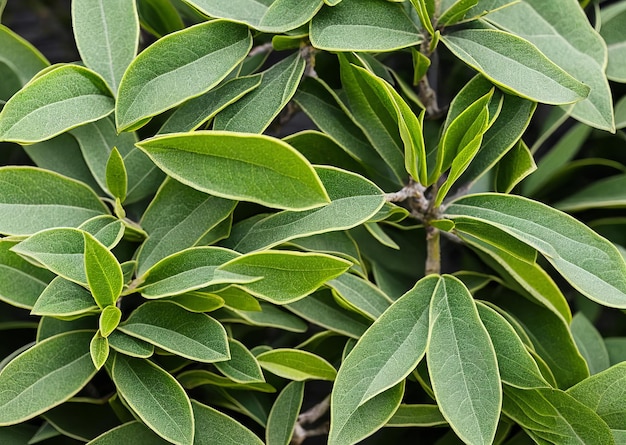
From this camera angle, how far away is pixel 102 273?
0.48 meters

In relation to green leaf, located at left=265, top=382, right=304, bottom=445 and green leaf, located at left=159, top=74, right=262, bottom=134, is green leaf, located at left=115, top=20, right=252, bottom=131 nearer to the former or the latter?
green leaf, located at left=159, top=74, right=262, bottom=134

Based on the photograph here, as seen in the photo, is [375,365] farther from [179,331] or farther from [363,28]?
[363,28]

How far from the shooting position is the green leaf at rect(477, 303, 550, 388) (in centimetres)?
53

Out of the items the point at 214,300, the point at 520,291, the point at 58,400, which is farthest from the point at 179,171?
the point at 520,291

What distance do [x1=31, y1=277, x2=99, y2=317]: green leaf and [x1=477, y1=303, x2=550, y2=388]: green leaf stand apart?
306 millimetres

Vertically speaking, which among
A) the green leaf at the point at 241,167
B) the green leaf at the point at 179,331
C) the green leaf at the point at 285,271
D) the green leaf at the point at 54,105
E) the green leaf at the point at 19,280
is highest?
the green leaf at the point at 54,105

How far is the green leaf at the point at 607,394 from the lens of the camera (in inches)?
21.2

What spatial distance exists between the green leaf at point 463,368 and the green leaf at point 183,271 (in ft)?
0.55

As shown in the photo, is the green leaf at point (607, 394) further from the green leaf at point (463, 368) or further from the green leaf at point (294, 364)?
the green leaf at point (294, 364)

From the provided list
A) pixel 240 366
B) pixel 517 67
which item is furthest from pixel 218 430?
pixel 517 67

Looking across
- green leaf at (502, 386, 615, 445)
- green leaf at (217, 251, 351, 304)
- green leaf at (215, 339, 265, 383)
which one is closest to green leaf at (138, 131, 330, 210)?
green leaf at (217, 251, 351, 304)

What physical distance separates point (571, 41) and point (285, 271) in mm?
315

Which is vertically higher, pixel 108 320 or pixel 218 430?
pixel 108 320

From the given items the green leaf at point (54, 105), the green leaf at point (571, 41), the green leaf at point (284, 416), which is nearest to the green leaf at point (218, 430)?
the green leaf at point (284, 416)
